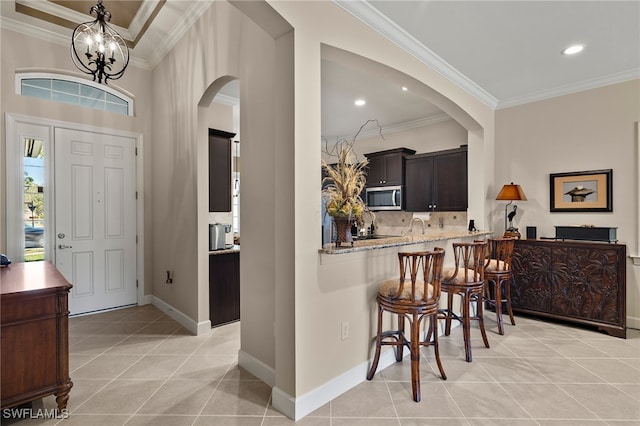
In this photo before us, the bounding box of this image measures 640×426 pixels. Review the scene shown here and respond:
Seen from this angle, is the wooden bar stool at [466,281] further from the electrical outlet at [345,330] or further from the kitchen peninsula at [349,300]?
the electrical outlet at [345,330]

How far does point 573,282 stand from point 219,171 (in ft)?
14.1

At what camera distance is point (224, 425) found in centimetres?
183

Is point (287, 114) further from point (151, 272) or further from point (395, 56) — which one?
point (151, 272)

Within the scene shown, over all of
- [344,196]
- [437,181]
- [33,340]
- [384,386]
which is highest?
[437,181]

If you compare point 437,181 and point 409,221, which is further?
A: point 409,221

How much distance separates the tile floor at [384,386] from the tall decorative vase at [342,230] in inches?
43.4

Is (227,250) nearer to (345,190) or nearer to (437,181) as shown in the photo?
(345,190)

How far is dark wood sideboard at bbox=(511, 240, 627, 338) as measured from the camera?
3201mm

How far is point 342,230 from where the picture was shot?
2.21 meters

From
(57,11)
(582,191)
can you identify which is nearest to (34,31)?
(57,11)

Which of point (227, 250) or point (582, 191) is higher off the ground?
point (582, 191)

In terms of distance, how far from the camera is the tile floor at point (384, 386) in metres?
1.91

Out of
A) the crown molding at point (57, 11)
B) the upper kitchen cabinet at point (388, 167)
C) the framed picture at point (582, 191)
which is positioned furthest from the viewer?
the upper kitchen cabinet at point (388, 167)

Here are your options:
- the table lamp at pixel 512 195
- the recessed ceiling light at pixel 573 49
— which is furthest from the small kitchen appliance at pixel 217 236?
the recessed ceiling light at pixel 573 49
